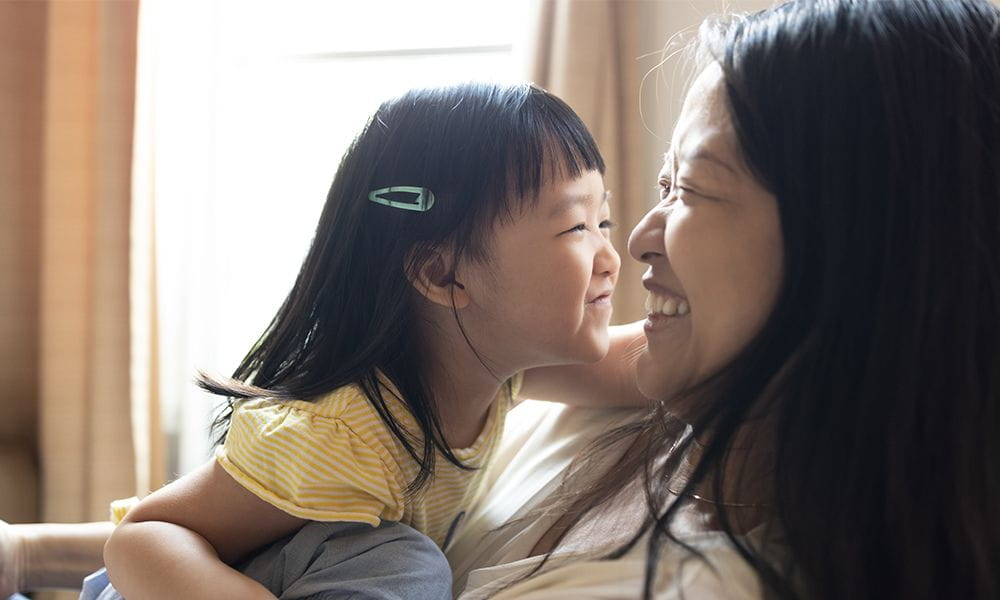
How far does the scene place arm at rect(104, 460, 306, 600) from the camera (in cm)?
103

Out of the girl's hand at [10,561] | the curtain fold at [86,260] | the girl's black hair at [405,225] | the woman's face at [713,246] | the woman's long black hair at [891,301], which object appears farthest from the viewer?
the curtain fold at [86,260]

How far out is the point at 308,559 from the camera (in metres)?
1.07

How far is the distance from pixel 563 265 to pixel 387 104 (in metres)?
0.31

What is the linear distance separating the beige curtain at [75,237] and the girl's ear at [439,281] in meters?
1.35

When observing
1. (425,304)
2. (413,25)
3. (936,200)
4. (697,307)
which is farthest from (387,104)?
(413,25)

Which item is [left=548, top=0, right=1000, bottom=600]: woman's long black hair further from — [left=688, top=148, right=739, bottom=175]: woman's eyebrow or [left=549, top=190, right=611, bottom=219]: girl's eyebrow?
[left=549, top=190, right=611, bottom=219]: girl's eyebrow

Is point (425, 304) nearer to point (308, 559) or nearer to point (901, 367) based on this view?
point (308, 559)

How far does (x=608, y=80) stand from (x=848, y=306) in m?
1.30

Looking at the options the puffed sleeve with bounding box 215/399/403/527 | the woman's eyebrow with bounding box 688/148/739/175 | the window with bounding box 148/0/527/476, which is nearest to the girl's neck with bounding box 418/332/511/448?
the puffed sleeve with bounding box 215/399/403/527

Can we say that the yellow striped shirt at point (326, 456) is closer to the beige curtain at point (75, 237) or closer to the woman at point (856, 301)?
the woman at point (856, 301)

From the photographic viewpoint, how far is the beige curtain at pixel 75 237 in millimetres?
2291

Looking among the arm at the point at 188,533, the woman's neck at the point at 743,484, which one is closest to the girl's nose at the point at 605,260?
the woman's neck at the point at 743,484

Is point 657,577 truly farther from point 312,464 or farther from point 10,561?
point 10,561

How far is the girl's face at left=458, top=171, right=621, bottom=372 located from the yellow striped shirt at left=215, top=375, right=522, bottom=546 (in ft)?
0.51
